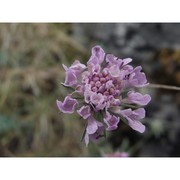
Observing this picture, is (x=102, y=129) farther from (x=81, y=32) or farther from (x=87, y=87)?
(x=81, y=32)

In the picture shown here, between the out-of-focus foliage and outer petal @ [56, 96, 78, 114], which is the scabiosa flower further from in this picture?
the out-of-focus foliage

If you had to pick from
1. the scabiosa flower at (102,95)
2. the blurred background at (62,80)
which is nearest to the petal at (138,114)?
the scabiosa flower at (102,95)

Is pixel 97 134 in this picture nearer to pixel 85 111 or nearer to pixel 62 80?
pixel 85 111

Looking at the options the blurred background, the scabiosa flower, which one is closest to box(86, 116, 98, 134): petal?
the scabiosa flower

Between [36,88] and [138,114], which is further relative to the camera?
[36,88]

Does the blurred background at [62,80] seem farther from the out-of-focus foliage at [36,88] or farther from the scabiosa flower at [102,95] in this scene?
the scabiosa flower at [102,95]

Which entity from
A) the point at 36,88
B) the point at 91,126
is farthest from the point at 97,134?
the point at 36,88
